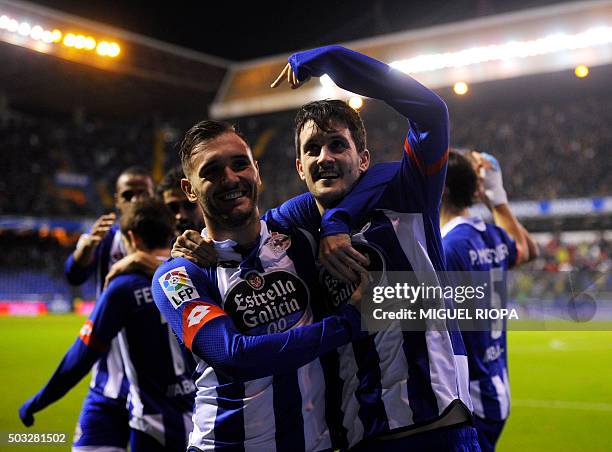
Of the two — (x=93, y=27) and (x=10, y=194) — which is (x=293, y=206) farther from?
(x=10, y=194)

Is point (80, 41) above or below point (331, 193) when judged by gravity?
above

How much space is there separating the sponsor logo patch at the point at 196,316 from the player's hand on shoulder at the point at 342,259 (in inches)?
14.8

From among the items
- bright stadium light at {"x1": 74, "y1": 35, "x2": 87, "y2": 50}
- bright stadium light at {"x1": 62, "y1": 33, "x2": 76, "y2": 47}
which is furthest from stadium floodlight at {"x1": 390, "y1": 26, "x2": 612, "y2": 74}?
bright stadium light at {"x1": 62, "y1": 33, "x2": 76, "y2": 47}

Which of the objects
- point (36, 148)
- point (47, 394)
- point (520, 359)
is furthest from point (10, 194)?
point (47, 394)

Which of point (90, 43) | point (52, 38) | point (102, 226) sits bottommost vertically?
point (102, 226)

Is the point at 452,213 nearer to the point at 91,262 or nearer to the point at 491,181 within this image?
the point at 491,181

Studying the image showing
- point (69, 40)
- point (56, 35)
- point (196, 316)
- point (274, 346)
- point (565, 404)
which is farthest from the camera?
point (69, 40)

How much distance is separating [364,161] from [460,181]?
1.22 m

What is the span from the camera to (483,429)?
367cm

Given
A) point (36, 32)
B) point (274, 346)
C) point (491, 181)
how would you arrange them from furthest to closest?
1. point (36, 32)
2. point (491, 181)
3. point (274, 346)

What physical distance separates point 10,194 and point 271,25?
13.1 metres

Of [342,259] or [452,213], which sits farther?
[452,213]

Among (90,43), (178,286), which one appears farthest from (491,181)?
(90,43)

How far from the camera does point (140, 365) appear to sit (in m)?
3.56
